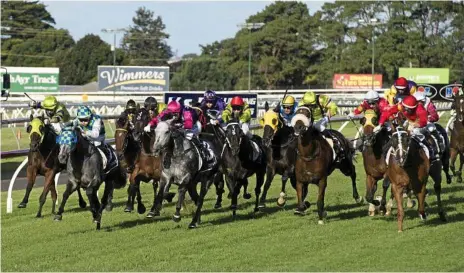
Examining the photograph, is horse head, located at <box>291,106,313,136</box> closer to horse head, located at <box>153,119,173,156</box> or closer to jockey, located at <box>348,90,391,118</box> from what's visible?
jockey, located at <box>348,90,391,118</box>

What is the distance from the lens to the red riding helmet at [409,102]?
47.1ft

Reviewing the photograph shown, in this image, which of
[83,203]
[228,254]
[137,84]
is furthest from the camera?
[137,84]

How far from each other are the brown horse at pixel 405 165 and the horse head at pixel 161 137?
10.9 ft

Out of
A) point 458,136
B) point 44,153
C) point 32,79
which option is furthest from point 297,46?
point 44,153

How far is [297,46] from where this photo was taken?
81.6m

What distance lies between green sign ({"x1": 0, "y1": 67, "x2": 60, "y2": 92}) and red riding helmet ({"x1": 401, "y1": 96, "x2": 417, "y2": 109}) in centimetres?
5892

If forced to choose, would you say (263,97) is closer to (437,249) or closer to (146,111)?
(146,111)

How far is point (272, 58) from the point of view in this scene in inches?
3221

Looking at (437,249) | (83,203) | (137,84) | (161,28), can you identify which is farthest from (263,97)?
(161,28)

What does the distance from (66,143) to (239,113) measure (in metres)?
3.27

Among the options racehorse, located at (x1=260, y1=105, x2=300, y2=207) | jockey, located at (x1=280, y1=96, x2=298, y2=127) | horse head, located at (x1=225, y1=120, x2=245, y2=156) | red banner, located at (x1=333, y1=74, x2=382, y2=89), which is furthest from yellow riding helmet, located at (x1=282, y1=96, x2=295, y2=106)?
red banner, located at (x1=333, y1=74, x2=382, y2=89)

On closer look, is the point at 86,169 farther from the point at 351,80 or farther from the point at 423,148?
the point at 351,80

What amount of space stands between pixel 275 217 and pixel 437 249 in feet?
13.2

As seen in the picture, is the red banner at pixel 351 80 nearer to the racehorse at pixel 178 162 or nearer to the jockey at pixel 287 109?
the jockey at pixel 287 109
